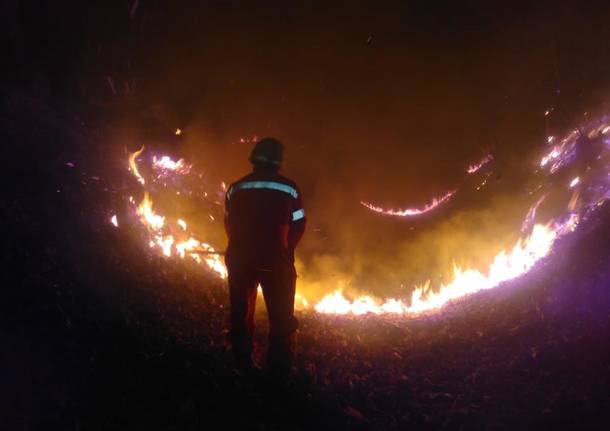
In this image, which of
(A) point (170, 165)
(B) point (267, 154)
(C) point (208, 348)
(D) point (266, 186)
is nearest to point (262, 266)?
(D) point (266, 186)

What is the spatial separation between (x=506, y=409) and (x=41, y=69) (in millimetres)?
8715

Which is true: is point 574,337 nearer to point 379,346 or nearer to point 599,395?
point 599,395

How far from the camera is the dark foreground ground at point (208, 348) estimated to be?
4008 millimetres

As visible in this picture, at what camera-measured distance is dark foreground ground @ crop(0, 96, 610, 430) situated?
401 cm

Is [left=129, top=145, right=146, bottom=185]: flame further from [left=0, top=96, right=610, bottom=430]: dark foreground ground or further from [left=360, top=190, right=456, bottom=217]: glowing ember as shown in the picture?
[left=360, top=190, right=456, bottom=217]: glowing ember

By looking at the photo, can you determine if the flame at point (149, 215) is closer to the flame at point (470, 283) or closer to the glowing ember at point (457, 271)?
the glowing ember at point (457, 271)

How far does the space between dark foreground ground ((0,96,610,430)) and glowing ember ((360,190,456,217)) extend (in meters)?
6.77

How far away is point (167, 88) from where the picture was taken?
11.1m

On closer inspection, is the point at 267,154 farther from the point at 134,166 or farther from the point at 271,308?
the point at 134,166

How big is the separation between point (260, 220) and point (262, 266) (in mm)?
542

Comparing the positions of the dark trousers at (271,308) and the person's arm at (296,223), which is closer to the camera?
the dark trousers at (271,308)

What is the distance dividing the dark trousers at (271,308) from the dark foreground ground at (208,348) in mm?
326

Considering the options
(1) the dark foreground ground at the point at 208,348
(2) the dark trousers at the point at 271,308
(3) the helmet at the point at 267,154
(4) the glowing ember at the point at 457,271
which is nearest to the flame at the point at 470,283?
(4) the glowing ember at the point at 457,271

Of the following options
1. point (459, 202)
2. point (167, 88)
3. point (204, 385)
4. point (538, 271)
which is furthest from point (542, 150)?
point (204, 385)
